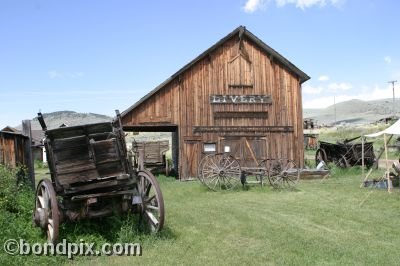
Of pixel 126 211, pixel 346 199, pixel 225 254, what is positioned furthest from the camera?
pixel 346 199

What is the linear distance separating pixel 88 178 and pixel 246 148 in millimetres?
14982

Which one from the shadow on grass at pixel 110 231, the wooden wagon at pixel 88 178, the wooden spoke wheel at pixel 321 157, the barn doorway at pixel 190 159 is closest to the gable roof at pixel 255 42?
the barn doorway at pixel 190 159

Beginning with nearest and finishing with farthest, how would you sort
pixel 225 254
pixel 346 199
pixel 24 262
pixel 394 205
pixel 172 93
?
pixel 24 262
pixel 225 254
pixel 394 205
pixel 346 199
pixel 172 93

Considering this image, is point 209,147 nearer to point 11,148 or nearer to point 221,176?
point 221,176

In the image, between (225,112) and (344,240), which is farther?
(225,112)

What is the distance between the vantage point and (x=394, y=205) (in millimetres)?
12320

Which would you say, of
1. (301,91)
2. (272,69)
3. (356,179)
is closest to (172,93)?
(272,69)

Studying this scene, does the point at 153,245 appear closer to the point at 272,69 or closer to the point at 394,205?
the point at 394,205

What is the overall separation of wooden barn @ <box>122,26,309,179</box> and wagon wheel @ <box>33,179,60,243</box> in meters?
13.7

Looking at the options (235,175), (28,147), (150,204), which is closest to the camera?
(150,204)

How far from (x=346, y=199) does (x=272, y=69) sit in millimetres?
10623

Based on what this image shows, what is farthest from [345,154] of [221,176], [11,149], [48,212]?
[48,212]

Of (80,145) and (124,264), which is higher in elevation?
(80,145)

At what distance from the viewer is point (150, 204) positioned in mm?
8711
